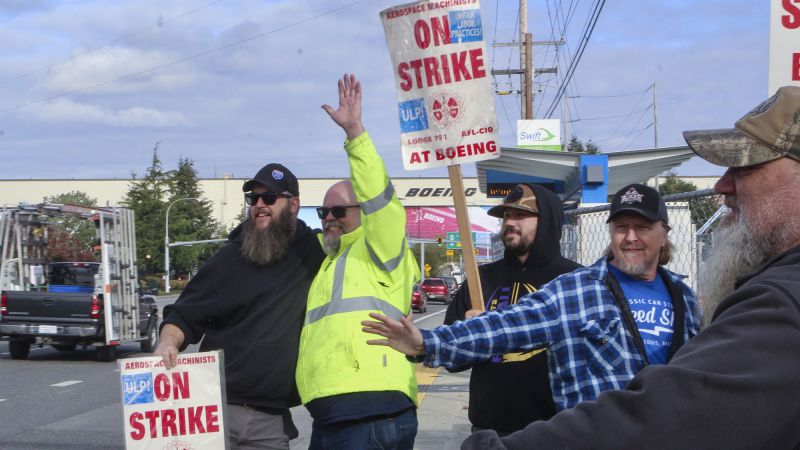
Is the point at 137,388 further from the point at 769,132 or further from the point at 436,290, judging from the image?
the point at 436,290

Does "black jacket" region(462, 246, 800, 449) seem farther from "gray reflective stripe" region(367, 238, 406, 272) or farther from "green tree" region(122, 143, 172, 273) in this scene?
"green tree" region(122, 143, 172, 273)

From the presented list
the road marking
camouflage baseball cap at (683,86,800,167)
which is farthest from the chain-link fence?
the road marking

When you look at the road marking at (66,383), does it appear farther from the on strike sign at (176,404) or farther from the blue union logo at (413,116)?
the blue union logo at (413,116)

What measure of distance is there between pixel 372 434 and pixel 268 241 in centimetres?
117

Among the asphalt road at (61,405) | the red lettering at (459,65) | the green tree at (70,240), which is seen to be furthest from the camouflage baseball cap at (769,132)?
the green tree at (70,240)

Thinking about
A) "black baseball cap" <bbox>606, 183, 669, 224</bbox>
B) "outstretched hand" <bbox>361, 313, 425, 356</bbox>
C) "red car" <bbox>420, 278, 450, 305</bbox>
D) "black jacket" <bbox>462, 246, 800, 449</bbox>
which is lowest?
"red car" <bbox>420, 278, 450, 305</bbox>

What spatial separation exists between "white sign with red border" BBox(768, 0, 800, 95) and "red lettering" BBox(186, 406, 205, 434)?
298cm

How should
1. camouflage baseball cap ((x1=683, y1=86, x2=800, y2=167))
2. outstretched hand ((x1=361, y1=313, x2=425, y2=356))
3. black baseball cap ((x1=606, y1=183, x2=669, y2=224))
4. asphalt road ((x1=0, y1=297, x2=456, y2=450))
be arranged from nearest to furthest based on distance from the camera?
camouflage baseball cap ((x1=683, y1=86, x2=800, y2=167)) < outstretched hand ((x1=361, y1=313, x2=425, y2=356)) < black baseball cap ((x1=606, y1=183, x2=669, y2=224)) < asphalt road ((x1=0, y1=297, x2=456, y2=450))

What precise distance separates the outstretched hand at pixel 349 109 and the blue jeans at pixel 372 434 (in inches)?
46.6

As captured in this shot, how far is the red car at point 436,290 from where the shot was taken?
51562mm

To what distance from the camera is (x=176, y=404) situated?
427 centimetres

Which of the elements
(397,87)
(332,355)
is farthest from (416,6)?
(332,355)

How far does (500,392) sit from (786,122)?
282 centimetres

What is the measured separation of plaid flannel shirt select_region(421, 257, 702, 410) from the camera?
3.10 m
